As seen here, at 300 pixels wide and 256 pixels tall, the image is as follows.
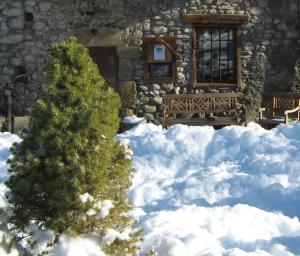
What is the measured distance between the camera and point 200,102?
37.1 feet

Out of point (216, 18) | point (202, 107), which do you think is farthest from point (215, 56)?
point (202, 107)

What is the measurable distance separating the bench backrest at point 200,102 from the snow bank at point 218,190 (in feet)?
9.24

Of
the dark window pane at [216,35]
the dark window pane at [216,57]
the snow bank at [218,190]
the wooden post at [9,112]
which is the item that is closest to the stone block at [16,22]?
the wooden post at [9,112]

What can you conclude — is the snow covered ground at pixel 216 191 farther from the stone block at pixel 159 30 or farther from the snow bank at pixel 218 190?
the stone block at pixel 159 30

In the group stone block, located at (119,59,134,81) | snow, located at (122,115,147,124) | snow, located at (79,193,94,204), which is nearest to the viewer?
snow, located at (79,193,94,204)

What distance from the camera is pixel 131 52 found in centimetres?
1143

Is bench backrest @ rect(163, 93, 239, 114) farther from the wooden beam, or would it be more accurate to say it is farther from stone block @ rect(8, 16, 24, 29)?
stone block @ rect(8, 16, 24, 29)

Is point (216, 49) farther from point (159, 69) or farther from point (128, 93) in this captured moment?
point (128, 93)

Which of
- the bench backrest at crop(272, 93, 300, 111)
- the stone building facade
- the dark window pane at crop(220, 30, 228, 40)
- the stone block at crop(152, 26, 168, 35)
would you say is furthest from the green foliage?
the stone block at crop(152, 26, 168, 35)

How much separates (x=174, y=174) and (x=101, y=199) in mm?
3554

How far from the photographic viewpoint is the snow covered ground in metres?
4.47

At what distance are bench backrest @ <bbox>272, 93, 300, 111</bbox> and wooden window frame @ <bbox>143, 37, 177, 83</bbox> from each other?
2.34 m

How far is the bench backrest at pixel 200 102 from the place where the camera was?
11.2m

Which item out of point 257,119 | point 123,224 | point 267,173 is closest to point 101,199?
point 123,224
